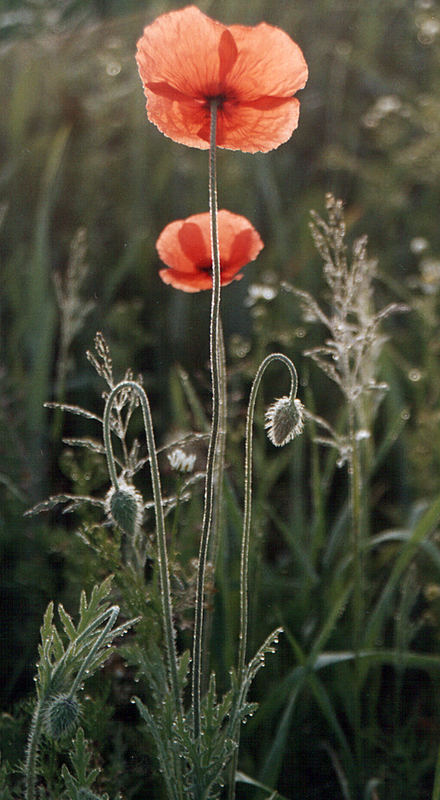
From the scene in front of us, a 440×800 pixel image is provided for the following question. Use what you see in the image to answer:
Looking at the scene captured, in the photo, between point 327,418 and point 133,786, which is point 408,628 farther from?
point 327,418

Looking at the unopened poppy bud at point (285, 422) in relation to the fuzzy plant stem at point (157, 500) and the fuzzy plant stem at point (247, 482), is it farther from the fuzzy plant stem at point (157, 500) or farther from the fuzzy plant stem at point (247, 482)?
the fuzzy plant stem at point (157, 500)

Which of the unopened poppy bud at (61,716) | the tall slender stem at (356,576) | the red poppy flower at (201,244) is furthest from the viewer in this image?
the tall slender stem at (356,576)

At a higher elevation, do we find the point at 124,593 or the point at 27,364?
the point at 27,364

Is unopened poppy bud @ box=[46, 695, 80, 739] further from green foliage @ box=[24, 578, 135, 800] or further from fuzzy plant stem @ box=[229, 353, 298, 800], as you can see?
fuzzy plant stem @ box=[229, 353, 298, 800]

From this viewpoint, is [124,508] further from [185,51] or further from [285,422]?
[185,51]

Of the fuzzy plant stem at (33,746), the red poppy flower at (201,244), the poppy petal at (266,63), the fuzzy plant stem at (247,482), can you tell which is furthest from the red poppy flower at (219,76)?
the fuzzy plant stem at (33,746)

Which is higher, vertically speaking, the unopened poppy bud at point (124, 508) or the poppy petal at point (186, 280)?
the poppy petal at point (186, 280)

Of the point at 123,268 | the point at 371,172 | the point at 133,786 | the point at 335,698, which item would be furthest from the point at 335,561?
the point at 371,172
